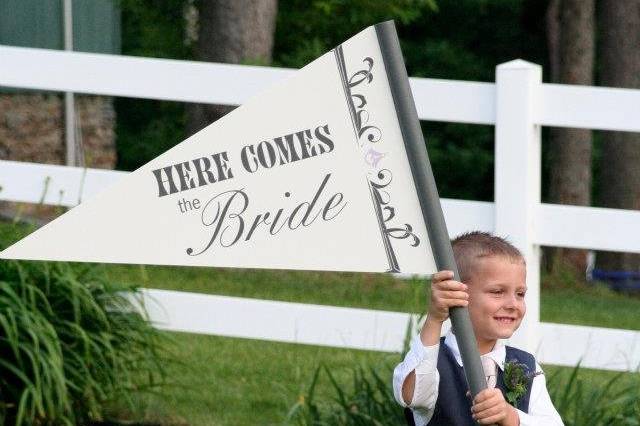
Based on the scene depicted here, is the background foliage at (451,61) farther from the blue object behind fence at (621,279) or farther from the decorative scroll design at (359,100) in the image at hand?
the decorative scroll design at (359,100)

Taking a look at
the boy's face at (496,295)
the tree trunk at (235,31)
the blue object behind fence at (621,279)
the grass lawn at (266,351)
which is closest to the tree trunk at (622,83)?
the blue object behind fence at (621,279)

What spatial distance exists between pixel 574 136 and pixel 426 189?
1246 centimetres

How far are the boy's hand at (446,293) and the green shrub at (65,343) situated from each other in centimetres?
221

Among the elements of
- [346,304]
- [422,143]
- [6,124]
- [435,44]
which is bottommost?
[422,143]

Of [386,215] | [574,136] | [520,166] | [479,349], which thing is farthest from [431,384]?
[574,136]

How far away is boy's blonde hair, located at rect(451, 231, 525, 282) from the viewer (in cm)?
315

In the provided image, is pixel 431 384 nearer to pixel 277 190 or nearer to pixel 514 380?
pixel 514 380

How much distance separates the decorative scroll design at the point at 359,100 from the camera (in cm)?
311

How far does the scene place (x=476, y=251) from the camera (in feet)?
10.4

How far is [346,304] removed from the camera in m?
8.75

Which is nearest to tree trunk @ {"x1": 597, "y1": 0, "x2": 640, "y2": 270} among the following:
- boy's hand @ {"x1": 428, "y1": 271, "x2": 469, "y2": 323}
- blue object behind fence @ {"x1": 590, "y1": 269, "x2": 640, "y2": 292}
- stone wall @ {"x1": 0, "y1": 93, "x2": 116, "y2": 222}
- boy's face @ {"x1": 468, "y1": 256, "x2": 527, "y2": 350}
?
blue object behind fence @ {"x1": 590, "y1": 269, "x2": 640, "y2": 292}

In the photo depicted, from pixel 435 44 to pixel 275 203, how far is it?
17.6m

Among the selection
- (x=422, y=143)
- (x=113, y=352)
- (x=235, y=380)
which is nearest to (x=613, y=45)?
(x=235, y=380)

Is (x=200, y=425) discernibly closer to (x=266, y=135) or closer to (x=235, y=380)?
(x=235, y=380)
